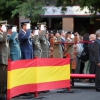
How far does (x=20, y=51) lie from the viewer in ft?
48.1

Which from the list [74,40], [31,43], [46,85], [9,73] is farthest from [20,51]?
[74,40]

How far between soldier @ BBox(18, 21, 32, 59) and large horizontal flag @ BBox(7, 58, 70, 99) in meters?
0.81

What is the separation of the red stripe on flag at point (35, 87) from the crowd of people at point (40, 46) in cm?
49

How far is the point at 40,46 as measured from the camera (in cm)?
1545

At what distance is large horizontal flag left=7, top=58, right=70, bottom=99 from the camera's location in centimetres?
1260

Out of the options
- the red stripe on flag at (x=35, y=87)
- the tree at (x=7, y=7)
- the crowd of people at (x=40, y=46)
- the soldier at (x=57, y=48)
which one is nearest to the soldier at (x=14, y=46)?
the crowd of people at (x=40, y=46)

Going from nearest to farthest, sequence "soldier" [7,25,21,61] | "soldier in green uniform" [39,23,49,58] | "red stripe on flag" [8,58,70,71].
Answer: "red stripe on flag" [8,58,70,71], "soldier" [7,25,21,61], "soldier in green uniform" [39,23,49,58]

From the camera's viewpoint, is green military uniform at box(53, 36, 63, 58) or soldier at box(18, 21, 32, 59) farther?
green military uniform at box(53, 36, 63, 58)

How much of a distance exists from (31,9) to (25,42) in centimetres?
1237

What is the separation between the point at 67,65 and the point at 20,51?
4.86ft

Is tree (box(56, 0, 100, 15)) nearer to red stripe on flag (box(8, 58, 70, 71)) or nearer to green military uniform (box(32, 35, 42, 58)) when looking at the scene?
green military uniform (box(32, 35, 42, 58))

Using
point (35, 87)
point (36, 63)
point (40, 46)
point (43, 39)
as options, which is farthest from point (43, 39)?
point (35, 87)

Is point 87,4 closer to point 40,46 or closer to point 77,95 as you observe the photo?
point 40,46

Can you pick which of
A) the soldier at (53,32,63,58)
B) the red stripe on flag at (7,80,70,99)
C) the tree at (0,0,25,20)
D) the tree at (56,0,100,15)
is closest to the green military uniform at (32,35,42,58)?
the red stripe on flag at (7,80,70,99)
